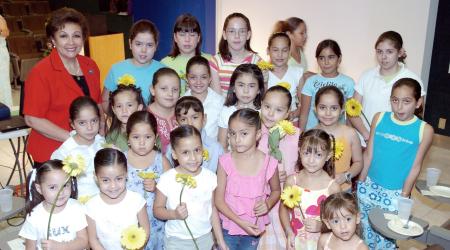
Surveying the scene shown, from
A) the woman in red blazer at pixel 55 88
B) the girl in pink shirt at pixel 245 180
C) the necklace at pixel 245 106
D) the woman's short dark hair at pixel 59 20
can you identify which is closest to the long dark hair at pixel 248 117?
the girl in pink shirt at pixel 245 180

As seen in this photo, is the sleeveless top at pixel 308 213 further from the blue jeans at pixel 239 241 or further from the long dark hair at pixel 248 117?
the long dark hair at pixel 248 117

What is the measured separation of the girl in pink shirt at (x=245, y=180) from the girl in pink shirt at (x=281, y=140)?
0.23m

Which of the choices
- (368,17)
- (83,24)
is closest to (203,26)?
(368,17)

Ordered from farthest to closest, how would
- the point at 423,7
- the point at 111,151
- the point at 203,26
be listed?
the point at 203,26 < the point at 423,7 < the point at 111,151

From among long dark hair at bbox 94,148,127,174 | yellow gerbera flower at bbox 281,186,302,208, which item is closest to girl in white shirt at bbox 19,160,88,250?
long dark hair at bbox 94,148,127,174

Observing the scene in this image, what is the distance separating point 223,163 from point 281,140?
0.47 metres

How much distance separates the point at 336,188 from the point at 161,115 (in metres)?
1.24

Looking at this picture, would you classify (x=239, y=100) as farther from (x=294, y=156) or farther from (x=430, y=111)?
(x=430, y=111)

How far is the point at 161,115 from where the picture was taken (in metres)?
3.01

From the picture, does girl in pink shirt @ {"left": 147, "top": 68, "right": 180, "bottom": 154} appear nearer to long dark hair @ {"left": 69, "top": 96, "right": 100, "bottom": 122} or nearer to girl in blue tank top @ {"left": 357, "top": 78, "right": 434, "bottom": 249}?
long dark hair @ {"left": 69, "top": 96, "right": 100, "bottom": 122}

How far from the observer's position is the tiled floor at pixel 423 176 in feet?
13.1

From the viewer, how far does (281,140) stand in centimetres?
286

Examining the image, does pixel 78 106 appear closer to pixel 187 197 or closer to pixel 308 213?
pixel 187 197

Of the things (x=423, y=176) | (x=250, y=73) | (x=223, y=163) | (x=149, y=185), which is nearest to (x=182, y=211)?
(x=149, y=185)
